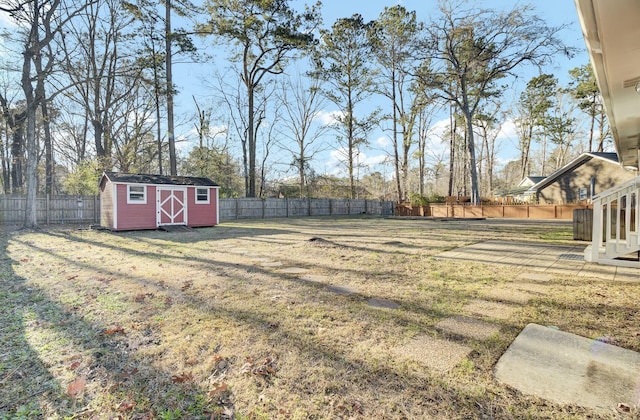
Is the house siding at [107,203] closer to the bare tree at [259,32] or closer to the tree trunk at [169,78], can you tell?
the tree trunk at [169,78]

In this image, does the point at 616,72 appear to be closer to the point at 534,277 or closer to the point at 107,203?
the point at 534,277

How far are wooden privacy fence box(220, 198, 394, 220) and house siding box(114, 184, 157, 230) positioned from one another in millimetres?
6782

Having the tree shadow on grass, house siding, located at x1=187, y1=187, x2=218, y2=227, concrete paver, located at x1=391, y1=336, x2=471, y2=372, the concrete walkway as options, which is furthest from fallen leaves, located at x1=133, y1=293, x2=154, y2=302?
house siding, located at x1=187, y1=187, x2=218, y2=227

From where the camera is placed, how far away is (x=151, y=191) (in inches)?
474

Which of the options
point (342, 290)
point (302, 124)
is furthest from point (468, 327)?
point (302, 124)

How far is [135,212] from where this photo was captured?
11.7 meters

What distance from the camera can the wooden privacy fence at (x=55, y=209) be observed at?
13711 mm

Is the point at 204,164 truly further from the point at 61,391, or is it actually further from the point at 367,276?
the point at 61,391

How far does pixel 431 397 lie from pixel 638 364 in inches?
52.6

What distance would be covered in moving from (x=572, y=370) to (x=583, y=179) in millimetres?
23745

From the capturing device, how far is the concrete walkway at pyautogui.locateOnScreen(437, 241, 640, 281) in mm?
4168

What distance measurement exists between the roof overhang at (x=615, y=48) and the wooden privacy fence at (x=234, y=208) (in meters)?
17.9

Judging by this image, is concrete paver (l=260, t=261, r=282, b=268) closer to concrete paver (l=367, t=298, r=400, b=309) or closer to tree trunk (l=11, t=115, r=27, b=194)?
concrete paver (l=367, t=298, r=400, b=309)

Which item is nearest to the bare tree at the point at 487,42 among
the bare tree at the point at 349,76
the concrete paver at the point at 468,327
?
the bare tree at the point at 349,76
